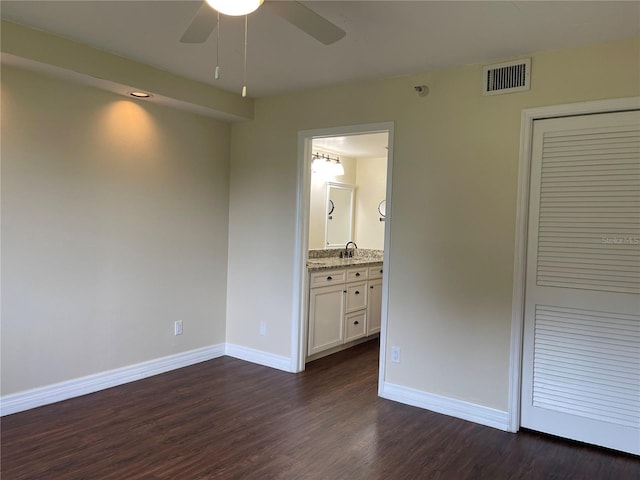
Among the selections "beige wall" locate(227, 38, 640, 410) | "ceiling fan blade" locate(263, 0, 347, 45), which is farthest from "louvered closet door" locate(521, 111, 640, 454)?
"ceiling fan blade" locate(263, 0, 347, 45)

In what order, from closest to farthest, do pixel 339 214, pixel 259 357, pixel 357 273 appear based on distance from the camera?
pixel 259 357
pixel 357 273
pixel 339 214

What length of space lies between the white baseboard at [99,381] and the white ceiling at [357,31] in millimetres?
2403

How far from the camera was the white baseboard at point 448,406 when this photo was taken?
9.79ft

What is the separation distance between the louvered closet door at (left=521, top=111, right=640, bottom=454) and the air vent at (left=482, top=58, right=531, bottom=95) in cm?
28

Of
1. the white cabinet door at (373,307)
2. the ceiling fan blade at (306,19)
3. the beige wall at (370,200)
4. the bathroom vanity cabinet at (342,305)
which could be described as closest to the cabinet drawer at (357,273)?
the bathroom vanity cabinet at (342,305)

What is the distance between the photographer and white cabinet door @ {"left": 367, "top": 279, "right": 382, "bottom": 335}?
5016 millimetres

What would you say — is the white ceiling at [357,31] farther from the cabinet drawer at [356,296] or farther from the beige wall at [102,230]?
the cabinet drawer at [356,296]

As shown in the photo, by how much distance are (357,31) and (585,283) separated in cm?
208

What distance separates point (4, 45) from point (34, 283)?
1511 mm

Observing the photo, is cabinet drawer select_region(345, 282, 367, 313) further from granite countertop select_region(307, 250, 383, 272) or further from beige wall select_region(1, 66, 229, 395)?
beige wall select_region(1, 66, 229, 395)

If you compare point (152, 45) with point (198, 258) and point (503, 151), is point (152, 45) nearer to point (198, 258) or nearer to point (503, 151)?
point (198, 258)

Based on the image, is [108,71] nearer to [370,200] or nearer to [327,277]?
[327,277]


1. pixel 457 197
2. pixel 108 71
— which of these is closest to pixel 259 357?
pixel 457 197

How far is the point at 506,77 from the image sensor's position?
293cm
